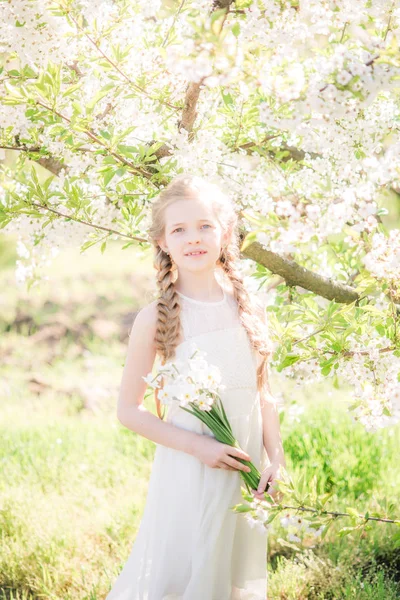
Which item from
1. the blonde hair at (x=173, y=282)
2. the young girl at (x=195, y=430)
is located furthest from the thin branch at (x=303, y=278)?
the young girl at (x=195, y=430)

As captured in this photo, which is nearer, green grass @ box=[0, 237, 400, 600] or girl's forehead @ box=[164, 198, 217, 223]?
girl's forehead @ box=[164, 198, 217, 223]

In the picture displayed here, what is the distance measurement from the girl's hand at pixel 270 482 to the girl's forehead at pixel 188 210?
2.75 ft

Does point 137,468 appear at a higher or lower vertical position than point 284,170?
lower

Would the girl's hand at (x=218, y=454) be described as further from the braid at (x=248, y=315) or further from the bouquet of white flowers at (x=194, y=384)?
the braid at (x=248, y=315)

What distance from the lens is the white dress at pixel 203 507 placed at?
2268mm

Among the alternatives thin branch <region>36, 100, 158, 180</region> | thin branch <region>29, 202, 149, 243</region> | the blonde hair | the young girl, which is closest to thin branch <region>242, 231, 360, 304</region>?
the blonde hair

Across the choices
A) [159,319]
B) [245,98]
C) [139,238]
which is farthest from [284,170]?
[159,319]

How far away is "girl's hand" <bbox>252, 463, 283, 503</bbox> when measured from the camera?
7.24 feet

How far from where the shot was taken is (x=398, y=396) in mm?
2133

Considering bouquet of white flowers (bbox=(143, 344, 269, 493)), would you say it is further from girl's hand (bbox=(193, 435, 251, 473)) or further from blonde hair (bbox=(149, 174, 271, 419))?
blonde hair (bbox=(149, 174, 271, 419))

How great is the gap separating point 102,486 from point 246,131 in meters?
2.33

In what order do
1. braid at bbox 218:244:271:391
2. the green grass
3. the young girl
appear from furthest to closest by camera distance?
the green grass, braid at bbox 218:244:271:391, the young girl

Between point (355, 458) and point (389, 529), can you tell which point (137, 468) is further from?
point (389, 529)

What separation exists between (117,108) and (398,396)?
1.50 m
